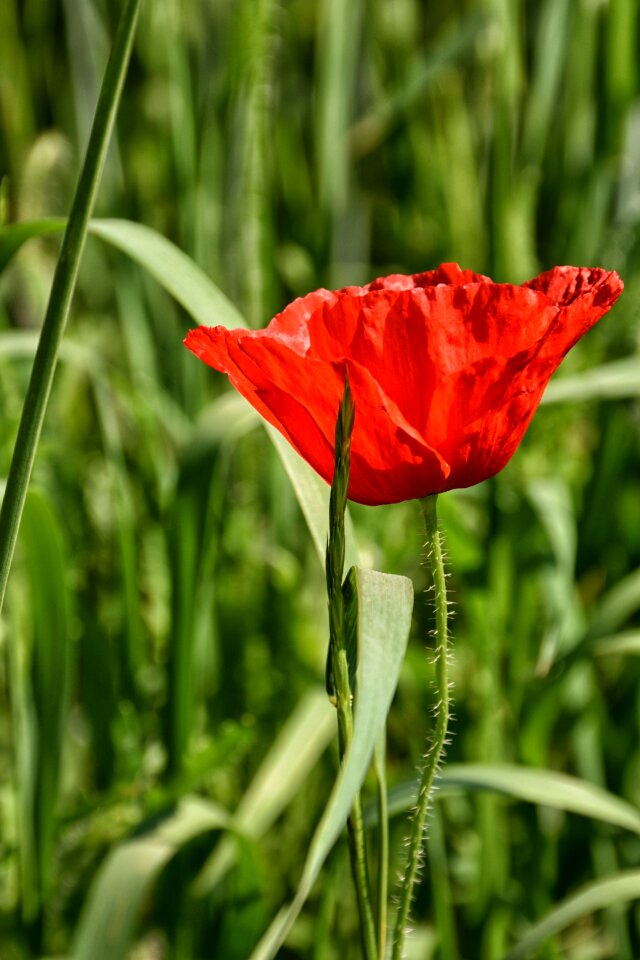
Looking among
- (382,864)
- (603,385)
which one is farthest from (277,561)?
(382,864)

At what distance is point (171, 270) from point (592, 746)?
0.59 meters

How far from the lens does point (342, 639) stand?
42cm

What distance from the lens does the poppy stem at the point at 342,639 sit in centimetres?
40

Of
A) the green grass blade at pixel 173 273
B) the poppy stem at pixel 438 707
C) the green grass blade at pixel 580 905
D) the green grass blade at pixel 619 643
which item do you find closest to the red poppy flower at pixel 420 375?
the poppy stem at pixel 438 707

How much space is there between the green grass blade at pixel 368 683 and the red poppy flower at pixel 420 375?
0.05 metres

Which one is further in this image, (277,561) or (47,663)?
(277,561)

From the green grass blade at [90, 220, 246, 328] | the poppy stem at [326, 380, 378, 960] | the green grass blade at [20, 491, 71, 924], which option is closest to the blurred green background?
the green grass blade at [20, 491, 71, 924]

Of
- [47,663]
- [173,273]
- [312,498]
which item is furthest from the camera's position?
[47,663]

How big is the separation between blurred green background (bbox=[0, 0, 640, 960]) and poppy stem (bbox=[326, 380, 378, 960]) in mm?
276

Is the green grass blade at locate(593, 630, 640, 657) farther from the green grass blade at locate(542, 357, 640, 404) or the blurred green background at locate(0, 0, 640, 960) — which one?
the green grass blade at locate(542, 357, 640, 404)

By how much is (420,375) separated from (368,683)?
0.12 m

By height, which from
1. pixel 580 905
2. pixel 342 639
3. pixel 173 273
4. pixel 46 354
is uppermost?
pixel 173 273

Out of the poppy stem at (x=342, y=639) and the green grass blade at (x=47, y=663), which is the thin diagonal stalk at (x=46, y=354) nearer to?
the poppy stem at (x=342, y=639)

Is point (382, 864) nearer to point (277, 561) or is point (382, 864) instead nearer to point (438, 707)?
point (438, 707)
